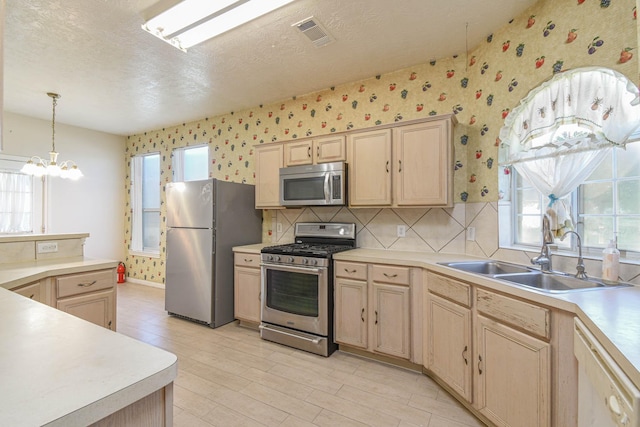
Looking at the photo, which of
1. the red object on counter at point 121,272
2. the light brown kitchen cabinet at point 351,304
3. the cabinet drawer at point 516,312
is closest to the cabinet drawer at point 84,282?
the light brown kitchen cabinet at point 351,304

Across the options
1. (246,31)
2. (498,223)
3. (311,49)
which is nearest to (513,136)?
(498,223)

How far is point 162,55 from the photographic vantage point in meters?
2.66

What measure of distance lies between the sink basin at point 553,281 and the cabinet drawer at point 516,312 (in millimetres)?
135

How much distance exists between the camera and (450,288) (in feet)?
6.53

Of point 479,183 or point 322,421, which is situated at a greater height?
point 479,183

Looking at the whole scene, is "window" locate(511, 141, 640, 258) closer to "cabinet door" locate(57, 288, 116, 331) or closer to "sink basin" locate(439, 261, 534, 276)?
"sink basin" locate(439, 261, 534, 276)

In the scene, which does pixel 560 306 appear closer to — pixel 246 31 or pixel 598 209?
pixel 598 209

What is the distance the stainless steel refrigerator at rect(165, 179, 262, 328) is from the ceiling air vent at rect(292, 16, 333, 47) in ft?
5.87

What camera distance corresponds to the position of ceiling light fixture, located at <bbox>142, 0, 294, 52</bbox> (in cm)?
188

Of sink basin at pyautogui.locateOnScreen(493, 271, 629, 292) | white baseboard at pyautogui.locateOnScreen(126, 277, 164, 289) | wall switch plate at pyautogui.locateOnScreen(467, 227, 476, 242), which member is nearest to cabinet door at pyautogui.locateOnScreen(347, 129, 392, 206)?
wall switch plate at pyautogui.locateOnScreen(467, 227, 476, 242)

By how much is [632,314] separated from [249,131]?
3.96 meters

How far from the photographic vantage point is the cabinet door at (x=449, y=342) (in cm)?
186

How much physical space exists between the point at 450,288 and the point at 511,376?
577 millimetres

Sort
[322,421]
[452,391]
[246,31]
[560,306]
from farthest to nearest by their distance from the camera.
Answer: [246,31], [452,391], [322,421], [560,306]
